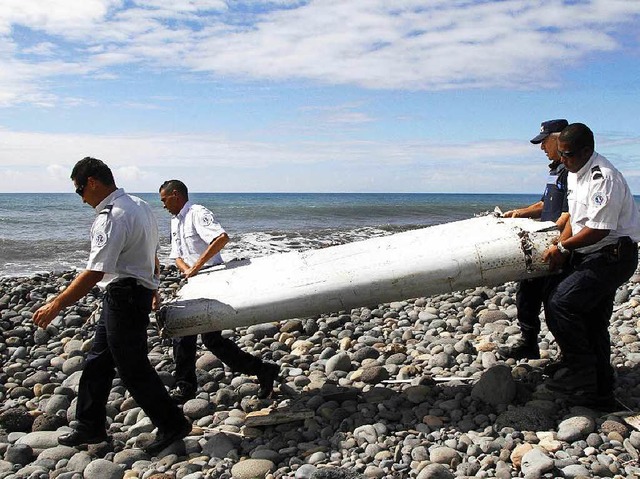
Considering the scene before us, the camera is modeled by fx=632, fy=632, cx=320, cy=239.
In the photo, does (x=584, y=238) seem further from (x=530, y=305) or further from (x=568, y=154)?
(x=530, y=305)

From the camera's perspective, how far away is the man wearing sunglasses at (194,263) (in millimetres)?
5191

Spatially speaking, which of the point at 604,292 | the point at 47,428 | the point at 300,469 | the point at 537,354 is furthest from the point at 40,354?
the point at 604,292

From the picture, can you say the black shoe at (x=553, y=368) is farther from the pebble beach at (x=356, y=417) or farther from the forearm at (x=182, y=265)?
the forearm at (x=182, y=265)

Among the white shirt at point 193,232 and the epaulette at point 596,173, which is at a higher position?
the epaulette at point 596,173

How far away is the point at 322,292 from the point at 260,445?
46.5 inches

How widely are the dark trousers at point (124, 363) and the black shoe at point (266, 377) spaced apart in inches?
37.4

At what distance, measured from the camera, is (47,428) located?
4988 mm

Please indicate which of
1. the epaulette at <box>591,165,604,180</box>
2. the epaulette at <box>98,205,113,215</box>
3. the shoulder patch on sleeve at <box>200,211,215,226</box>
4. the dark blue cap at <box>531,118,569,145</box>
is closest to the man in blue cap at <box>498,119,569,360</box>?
the dark blue cap at <box>531,118,569,145</box>

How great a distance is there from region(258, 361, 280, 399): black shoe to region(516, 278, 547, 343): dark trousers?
218cm

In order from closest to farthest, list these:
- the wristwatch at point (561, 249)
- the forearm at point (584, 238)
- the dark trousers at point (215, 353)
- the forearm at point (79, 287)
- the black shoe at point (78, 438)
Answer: the forearm at point (79, 287)
the forearm at point (584, 238)
the wristwatch at point (561, 249)
the black shoe at point (78, 438)
the dark trousers at point (215, 353)

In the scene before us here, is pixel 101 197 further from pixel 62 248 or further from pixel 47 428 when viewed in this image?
pixel 62 248

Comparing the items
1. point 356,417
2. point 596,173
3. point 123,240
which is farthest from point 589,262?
point 123,240

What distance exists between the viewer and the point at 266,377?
5.32 meters

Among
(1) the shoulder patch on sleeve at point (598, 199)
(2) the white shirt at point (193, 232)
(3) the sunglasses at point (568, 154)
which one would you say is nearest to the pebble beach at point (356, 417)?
(2) the white shirt at point (193, 232)
